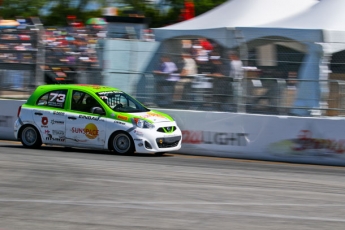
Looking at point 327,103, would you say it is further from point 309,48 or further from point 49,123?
point 49,123

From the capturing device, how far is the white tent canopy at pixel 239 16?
19297mm

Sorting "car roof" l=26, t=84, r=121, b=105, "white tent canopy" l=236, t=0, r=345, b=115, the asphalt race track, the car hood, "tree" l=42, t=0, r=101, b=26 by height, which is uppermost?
"tree" l=42, t=0, r=101, b=26

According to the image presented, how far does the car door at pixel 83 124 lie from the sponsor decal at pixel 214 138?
2278 mm

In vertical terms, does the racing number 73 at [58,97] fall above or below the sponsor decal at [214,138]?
above

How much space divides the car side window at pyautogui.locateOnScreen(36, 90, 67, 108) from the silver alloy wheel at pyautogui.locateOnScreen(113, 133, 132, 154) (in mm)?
1561

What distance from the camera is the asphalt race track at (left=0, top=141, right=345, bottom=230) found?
7.35 m

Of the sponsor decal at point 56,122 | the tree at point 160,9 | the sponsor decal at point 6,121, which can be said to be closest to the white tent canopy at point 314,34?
the sponsor decal at point 56,122

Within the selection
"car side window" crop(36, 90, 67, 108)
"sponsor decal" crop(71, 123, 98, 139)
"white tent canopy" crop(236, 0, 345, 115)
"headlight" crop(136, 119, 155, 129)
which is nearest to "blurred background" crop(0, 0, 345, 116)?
"white tent canopy" crop(236, 0, 345, 115)

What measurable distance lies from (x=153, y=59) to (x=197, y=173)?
5.44m

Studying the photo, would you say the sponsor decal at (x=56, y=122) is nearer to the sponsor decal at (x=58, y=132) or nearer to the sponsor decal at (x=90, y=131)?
Result: the sponsor decal at (x=58, y=132)

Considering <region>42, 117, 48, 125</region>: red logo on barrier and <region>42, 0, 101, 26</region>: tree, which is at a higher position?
<region>42, 0, 101, 26</region>: tree

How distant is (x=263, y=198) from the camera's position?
8992 millimetres

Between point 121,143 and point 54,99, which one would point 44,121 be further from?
point 121,143

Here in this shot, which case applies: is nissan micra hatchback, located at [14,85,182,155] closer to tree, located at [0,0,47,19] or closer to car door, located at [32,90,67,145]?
car door, located at [32,90,67,145]
